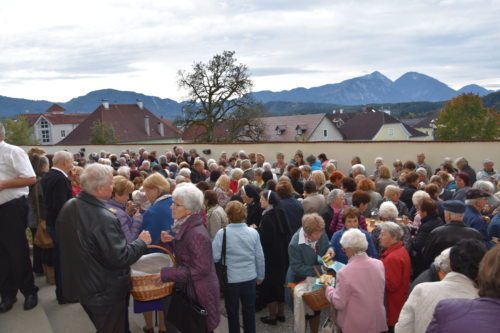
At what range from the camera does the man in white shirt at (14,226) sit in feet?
13.8

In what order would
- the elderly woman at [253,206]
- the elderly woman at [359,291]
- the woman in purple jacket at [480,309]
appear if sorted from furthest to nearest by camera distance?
the elderly woman at [253,206] → the elderly woman at [359,291] → the woman in purple jacket at [480,309]

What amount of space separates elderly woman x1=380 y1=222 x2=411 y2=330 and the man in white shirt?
142 inches

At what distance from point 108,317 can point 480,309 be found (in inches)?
101

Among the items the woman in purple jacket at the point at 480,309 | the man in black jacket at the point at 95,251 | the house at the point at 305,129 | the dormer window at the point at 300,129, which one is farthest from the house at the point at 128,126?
the woman in purple jacket at the point at 480,309

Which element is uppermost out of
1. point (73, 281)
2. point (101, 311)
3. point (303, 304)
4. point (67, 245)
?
point (67, 245)

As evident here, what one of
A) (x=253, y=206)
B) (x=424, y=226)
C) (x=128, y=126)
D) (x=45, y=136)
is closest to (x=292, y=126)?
(x=128, y=126)

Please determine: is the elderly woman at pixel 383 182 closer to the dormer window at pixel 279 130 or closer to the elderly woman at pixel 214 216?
the elderly woman at pixel 214 216

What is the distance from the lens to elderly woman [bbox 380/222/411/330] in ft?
13.4

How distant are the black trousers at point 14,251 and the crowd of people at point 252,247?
1cm

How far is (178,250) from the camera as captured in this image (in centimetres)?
346

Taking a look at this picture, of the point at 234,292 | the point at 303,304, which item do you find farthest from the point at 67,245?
the point at 303,304

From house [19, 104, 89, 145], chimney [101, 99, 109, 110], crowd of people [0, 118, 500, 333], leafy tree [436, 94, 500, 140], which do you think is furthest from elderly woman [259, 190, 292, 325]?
house [19, 104, 89, 145]

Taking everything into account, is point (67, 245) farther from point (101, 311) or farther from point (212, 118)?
→ point (212, 118)

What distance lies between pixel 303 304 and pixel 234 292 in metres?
0.70
